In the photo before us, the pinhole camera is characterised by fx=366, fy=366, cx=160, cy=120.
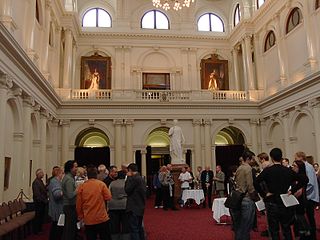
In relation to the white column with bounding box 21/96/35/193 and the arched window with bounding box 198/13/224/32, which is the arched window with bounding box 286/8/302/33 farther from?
the white column with bounding box 21/96/35/193

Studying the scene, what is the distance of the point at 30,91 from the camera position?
14.1m

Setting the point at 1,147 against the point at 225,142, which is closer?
the point at 1,147

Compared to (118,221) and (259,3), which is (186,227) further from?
(259,3)

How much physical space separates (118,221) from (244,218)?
7.88 feet

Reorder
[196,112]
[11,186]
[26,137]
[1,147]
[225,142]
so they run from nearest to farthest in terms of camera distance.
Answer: [1,147], [11,186], [26,137], [196,112], [225,142]

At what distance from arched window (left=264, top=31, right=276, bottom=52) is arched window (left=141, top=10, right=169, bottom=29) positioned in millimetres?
7207

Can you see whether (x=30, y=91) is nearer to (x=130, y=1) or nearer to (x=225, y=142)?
(x=130, y=1)

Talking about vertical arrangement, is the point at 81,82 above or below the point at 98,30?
below

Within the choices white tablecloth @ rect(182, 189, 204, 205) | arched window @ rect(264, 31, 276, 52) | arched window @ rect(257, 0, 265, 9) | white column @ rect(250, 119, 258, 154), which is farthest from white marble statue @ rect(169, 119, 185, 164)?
arched window @ rect(257, 0, 265, 9)

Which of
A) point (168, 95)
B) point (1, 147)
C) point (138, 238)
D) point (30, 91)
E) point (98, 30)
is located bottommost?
point (138, 238)

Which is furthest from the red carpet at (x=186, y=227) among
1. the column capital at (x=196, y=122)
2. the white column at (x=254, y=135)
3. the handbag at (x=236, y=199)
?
the white column at (x=254, y=135)

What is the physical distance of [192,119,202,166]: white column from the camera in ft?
71.8

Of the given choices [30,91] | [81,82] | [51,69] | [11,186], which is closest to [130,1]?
[81,82]

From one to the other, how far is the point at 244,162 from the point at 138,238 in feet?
7.68
